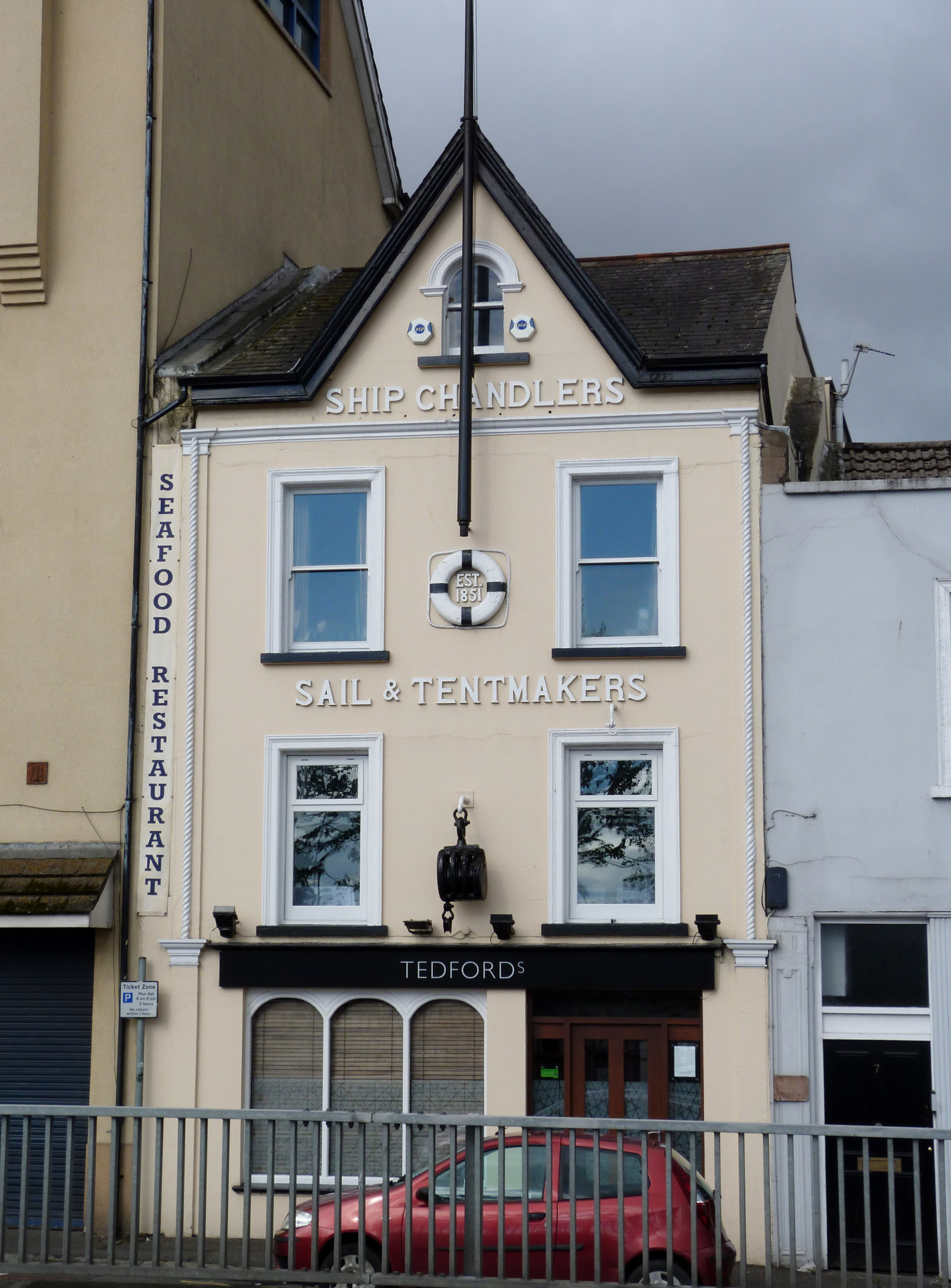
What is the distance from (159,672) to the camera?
61.8 ft

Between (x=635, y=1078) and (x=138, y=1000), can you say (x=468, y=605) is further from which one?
(x=138, y=1000)

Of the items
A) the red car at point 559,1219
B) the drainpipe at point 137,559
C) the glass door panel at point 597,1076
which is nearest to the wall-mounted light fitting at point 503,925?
the glass door panel at point 597,1076

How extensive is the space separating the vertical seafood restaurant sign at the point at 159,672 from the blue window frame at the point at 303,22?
8675 mm

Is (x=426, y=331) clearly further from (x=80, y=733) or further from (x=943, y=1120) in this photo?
(x=943, y=1120)

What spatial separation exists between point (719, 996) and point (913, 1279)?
6.95 m

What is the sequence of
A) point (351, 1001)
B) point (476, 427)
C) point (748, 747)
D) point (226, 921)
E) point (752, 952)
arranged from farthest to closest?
1. point (476, 427)
2. point (351, 1001)
3. point (226, 921)
4. point (748, 747)
5. point (752, 952)

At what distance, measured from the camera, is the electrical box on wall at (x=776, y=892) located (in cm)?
1714

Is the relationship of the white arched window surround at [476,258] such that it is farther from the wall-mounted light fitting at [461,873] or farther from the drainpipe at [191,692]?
the wall-mounted light fitting at [461,873]

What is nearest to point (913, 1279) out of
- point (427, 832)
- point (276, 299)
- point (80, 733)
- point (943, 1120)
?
point (943, 1120)

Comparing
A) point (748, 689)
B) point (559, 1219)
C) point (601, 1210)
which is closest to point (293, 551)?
point (748, 689)

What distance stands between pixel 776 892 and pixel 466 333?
281 inches

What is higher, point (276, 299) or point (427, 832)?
point (276, 299)

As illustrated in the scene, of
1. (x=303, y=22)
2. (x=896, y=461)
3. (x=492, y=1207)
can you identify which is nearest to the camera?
(x=492, y=1207)

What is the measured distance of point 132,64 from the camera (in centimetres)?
2011
